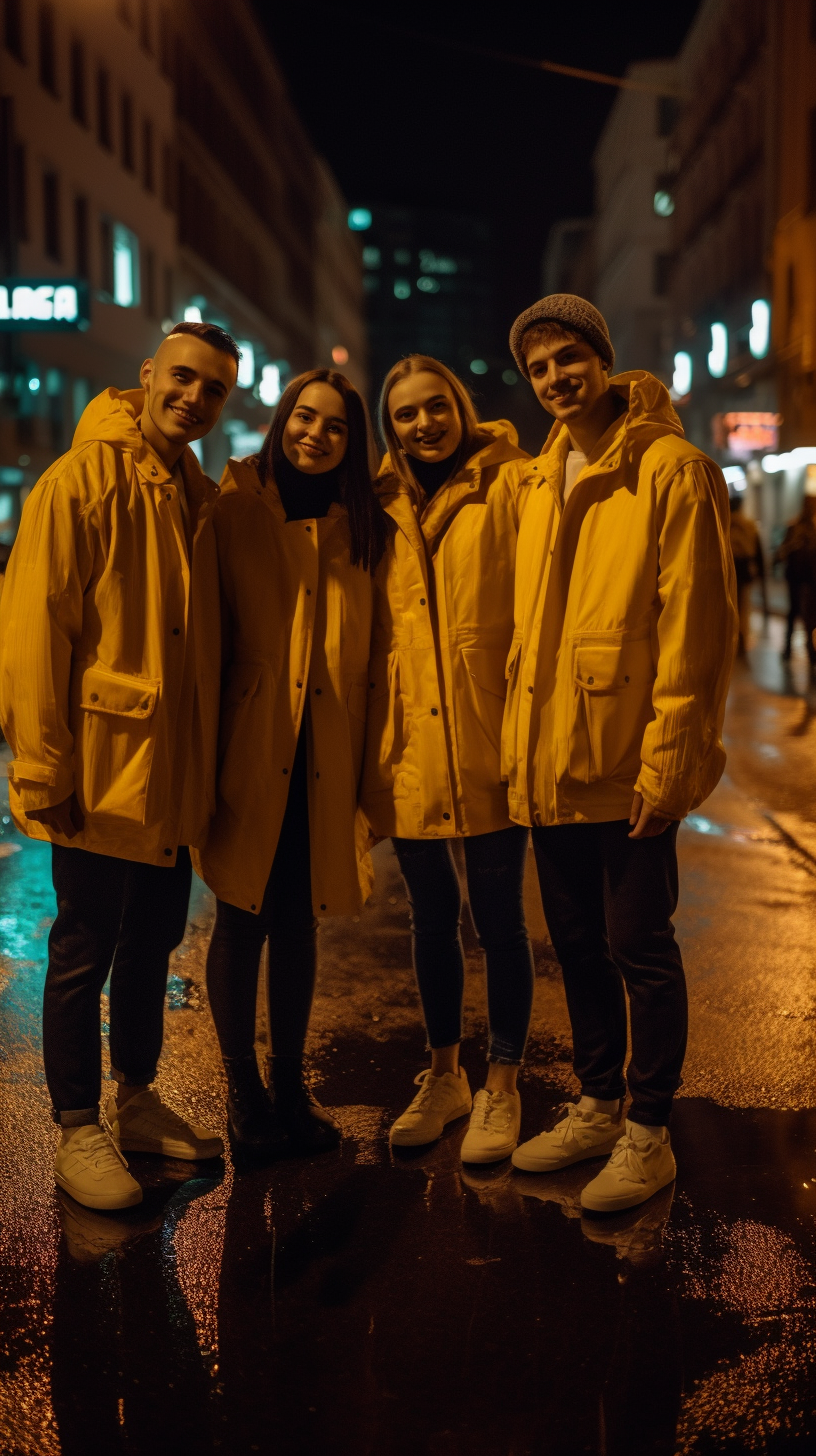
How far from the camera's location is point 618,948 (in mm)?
3523

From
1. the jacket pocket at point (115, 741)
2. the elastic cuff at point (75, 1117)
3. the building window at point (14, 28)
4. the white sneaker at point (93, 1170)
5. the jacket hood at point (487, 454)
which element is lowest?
the white sneaker at point (93, 1170)

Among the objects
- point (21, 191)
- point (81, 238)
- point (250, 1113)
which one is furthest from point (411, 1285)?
point (81, 238)

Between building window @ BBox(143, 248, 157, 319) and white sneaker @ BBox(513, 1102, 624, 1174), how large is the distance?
37.2 meters

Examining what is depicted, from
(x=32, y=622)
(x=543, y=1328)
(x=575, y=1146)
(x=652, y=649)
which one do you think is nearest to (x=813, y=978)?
(x=575, y=1146)

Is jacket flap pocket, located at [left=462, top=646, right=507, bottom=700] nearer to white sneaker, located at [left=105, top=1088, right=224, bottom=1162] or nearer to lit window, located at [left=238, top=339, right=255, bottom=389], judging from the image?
white sneaker, located at [left=105, top=1088, right=224, bottom=1162]

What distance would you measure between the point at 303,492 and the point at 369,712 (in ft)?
2.08

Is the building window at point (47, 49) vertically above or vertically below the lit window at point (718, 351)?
above

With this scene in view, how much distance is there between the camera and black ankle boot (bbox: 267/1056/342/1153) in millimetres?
3840

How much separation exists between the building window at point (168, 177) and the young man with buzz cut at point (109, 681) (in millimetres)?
40699

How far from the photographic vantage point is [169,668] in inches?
137

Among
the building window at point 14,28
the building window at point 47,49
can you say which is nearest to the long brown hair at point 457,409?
A: the building window at point 14,28

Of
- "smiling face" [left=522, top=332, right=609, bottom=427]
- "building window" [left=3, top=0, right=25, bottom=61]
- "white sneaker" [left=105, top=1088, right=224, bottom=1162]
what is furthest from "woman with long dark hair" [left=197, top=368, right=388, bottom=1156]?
"building window" [left=3, top=0, right=25, bottom=61]

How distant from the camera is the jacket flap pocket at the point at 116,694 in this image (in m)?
3.42

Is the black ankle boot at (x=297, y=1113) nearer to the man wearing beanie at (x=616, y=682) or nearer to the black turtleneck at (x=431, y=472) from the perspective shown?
the man wearing beanie at (x=616, y=682)
